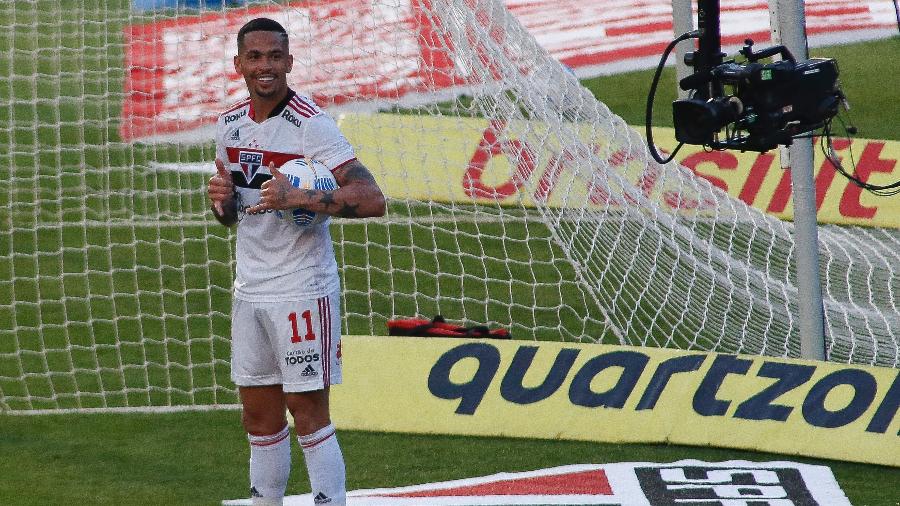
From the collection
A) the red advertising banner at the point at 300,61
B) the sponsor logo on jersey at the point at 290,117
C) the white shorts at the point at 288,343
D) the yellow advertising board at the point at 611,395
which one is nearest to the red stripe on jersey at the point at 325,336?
the white shorts at the point at 288,343

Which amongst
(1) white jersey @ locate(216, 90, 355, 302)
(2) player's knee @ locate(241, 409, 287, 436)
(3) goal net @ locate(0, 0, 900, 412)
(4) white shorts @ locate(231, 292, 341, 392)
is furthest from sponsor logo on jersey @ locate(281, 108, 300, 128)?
(3) goal net @ locate(0, 0, 900, 412)

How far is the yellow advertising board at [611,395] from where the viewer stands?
23.5 ft

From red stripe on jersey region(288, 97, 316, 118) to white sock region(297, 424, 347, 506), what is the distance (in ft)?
3.68

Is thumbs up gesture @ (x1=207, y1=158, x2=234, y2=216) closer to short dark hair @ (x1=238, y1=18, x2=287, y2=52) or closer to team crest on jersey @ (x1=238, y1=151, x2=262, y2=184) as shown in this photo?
team crest on jersey @ (x1=238, y1=151, x2=262, y2=184)

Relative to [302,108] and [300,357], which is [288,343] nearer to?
[300,357]

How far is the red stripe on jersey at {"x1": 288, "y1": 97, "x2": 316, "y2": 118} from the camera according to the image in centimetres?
548

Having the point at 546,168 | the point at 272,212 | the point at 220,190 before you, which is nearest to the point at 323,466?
the point at 272,212

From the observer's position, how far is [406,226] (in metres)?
10.5

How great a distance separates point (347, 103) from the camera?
1016 centimetres

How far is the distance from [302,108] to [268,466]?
1.31m

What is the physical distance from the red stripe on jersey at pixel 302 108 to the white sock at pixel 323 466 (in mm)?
1123

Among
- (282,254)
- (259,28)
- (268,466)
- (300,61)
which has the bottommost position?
(268,466)

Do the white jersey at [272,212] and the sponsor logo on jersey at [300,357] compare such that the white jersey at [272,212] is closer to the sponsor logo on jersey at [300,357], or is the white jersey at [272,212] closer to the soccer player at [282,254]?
the soccer player at [282,254]

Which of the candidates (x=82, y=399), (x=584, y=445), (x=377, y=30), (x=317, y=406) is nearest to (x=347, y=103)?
(x=377, y=30)
